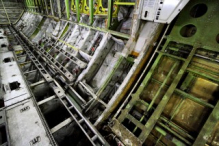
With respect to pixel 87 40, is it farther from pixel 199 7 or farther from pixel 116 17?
pixel 199 7

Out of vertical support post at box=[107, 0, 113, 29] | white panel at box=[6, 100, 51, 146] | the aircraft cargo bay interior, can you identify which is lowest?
white panel at box=[6, 100, 51, 146]

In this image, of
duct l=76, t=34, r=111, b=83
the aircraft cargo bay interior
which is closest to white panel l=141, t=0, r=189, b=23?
the aircraft cargo bay interior

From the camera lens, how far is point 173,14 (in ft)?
7.03

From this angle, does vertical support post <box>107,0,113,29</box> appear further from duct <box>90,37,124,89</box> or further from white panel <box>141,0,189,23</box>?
white panel <box>141,0,189,23</box>

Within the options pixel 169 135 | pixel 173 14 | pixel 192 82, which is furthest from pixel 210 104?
pixel 173 14

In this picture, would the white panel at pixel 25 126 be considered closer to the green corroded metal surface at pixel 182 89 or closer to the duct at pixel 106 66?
the green corroded metal surface at pixel 182 89

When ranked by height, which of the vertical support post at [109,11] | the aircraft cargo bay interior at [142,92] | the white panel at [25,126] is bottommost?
the white panel at [25,126]

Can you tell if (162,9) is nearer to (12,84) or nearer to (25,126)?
(25,126)

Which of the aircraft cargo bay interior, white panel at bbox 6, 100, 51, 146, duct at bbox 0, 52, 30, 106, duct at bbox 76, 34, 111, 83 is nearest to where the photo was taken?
white panel at bbox 6, 100, 51, 146

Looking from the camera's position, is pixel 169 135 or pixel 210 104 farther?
pixel 169 135

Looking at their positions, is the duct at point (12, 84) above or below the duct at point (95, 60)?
below

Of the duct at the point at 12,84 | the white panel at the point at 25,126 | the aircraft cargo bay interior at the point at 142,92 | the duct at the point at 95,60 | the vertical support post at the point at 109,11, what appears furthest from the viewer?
the duct at the point at 95,60

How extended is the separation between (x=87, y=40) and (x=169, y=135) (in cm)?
369

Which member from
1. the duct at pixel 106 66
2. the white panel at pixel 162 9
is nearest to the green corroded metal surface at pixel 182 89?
the white panel at pixel 162 9
